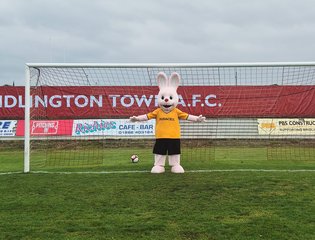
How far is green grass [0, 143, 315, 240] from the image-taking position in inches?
181

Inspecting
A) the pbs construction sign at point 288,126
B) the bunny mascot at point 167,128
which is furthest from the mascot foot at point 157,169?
the pbs construction sign at point 288,126

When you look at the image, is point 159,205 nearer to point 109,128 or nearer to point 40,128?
point 40,128

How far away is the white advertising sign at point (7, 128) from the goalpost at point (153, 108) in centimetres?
356

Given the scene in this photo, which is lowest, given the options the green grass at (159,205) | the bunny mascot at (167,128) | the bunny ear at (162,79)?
the green grass at (159,205)

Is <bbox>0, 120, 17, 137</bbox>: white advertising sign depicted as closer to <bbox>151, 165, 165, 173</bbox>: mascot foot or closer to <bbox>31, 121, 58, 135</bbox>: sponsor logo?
<bbox>31, 121, 58, 135</bbox>: sponsor logo

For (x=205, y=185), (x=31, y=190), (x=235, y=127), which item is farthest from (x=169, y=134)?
(x=235, y=127)

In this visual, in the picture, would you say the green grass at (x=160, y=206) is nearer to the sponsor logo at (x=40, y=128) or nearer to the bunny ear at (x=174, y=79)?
the bunny ear at (x=174, y=79)

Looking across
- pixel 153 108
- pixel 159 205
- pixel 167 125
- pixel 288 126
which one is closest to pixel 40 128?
pixel 153 108

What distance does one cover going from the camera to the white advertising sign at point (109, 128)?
1625 cm

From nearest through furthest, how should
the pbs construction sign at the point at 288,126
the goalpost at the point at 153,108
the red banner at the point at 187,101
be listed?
1. the goalpost at the point at 153,108
2. the red banner at the point at 187,101
3. the pbs construction sign at the point at 288,126

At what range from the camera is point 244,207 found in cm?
564

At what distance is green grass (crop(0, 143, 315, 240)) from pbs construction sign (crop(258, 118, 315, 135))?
27.1ft

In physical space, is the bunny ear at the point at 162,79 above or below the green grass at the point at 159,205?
above

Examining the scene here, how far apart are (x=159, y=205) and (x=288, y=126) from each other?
12431 mm
